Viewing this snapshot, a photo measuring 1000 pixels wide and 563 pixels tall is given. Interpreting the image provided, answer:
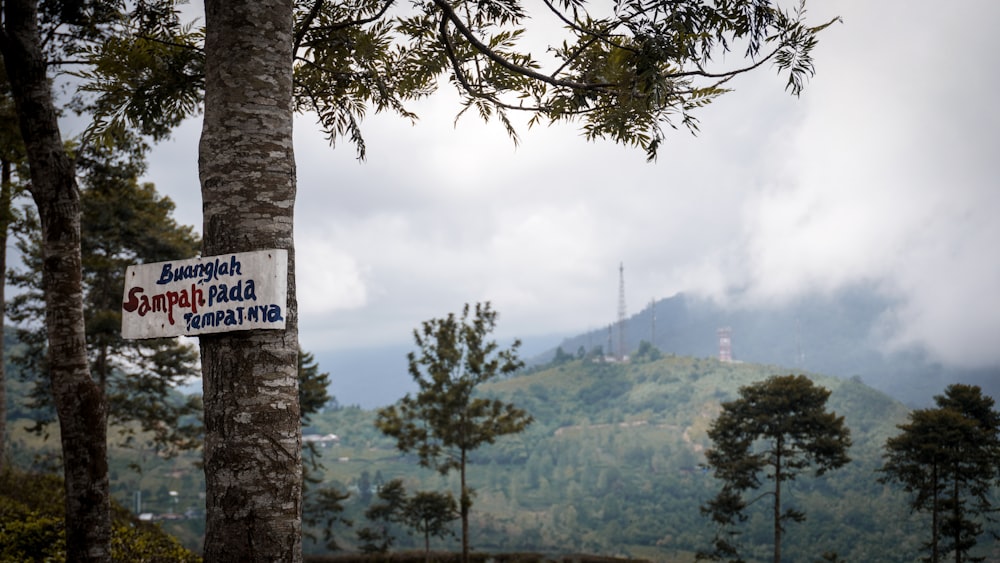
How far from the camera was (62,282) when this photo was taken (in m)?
5.39

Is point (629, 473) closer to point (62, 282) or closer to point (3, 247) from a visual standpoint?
point (3, 247)

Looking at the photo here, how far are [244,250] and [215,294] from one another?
0.19 m

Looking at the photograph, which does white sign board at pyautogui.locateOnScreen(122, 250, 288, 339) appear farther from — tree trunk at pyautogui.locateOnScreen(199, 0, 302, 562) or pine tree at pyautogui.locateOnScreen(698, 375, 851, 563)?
pine tree at pyautogui.locateOnScreen(698, 375, 851, 563)

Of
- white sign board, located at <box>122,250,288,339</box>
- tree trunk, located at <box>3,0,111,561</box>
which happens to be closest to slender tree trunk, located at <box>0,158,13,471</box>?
tree trunk, located at <box>3,0,111,561</box>

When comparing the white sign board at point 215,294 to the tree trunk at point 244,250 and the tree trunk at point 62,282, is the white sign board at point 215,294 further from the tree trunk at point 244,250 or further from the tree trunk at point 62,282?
the tree trunk at point 62,282

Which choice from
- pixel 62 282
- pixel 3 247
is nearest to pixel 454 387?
pixel 3 247

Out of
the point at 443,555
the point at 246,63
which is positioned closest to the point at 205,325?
the point at 246,63

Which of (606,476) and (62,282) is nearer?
(62,282)

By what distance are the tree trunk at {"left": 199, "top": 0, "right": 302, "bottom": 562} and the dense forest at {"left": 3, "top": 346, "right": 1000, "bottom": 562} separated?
24.7 meters

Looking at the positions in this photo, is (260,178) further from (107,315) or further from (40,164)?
(107,315)

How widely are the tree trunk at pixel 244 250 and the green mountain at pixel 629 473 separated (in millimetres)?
62916

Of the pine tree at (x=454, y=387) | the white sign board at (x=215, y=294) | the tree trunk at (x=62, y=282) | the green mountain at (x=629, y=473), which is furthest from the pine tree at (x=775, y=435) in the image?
the green mountain at (x=629, y=473)

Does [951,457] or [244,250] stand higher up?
[244,250]

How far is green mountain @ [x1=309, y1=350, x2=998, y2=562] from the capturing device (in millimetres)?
81125
